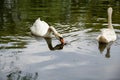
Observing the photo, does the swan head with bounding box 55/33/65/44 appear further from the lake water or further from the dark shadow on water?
the dark shadow on water

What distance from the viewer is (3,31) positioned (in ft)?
62.3

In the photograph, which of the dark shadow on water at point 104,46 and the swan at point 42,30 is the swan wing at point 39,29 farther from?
the dark shadow on water at point 104,46

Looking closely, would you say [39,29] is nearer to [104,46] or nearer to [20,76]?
[104,46]

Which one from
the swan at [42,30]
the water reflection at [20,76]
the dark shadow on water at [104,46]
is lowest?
the dark shadow on water at [104,46]

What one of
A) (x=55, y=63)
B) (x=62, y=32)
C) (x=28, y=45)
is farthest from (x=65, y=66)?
(x=62, y=32)

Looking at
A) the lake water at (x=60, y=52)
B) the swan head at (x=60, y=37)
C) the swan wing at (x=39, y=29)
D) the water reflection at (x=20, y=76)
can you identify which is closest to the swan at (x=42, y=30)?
the swan wing at (x=39, y=29)

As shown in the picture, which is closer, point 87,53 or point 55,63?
point 55,63

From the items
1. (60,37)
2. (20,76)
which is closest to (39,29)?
(60,37)

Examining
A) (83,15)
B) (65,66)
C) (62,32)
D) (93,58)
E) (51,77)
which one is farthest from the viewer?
(83,15)

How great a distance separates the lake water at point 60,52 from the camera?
1226 cm

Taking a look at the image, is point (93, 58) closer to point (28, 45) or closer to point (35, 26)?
point (28, 45)

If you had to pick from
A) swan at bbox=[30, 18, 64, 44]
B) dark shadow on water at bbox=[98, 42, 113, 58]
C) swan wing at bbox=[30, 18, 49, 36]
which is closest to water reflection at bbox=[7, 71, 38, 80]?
dark shadow on water at bbox=[98, 42, 113, 58]

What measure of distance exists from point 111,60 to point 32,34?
19.7ft

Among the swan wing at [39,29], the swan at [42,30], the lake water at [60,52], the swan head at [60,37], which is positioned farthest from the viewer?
the swan wing at [39,29]
